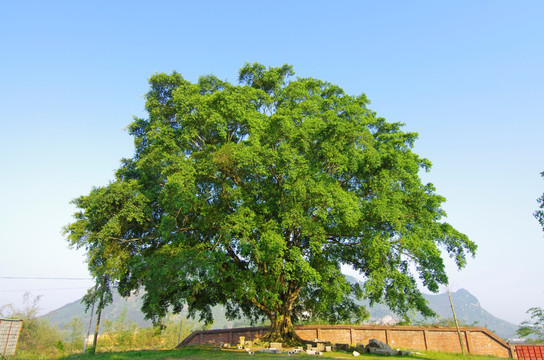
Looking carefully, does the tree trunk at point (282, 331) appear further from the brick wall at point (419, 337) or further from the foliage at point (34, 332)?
the foliage at point (34, 332)

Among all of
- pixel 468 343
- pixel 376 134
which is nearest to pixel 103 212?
pixel 376 134

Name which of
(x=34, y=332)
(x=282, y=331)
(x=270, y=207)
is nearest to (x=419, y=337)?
(x=282, y=331)

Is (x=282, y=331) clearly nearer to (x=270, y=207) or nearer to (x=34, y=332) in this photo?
(x=270, y=207)

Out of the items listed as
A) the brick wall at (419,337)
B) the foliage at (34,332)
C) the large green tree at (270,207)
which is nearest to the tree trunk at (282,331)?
the large green tree at (270,207)

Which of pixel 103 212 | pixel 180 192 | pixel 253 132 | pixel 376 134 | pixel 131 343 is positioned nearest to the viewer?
pixel 180 192

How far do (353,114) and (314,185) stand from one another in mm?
6667

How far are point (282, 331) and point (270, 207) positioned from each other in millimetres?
8133

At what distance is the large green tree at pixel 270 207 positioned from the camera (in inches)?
758

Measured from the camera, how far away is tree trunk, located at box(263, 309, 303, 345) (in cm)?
2169

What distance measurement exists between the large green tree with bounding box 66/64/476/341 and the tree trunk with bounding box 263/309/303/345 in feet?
0.29

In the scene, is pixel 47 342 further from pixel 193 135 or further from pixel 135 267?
pixel 193 135

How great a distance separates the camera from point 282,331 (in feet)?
72.8

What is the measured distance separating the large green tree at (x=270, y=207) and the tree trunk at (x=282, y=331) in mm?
89

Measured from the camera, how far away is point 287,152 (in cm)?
1891
